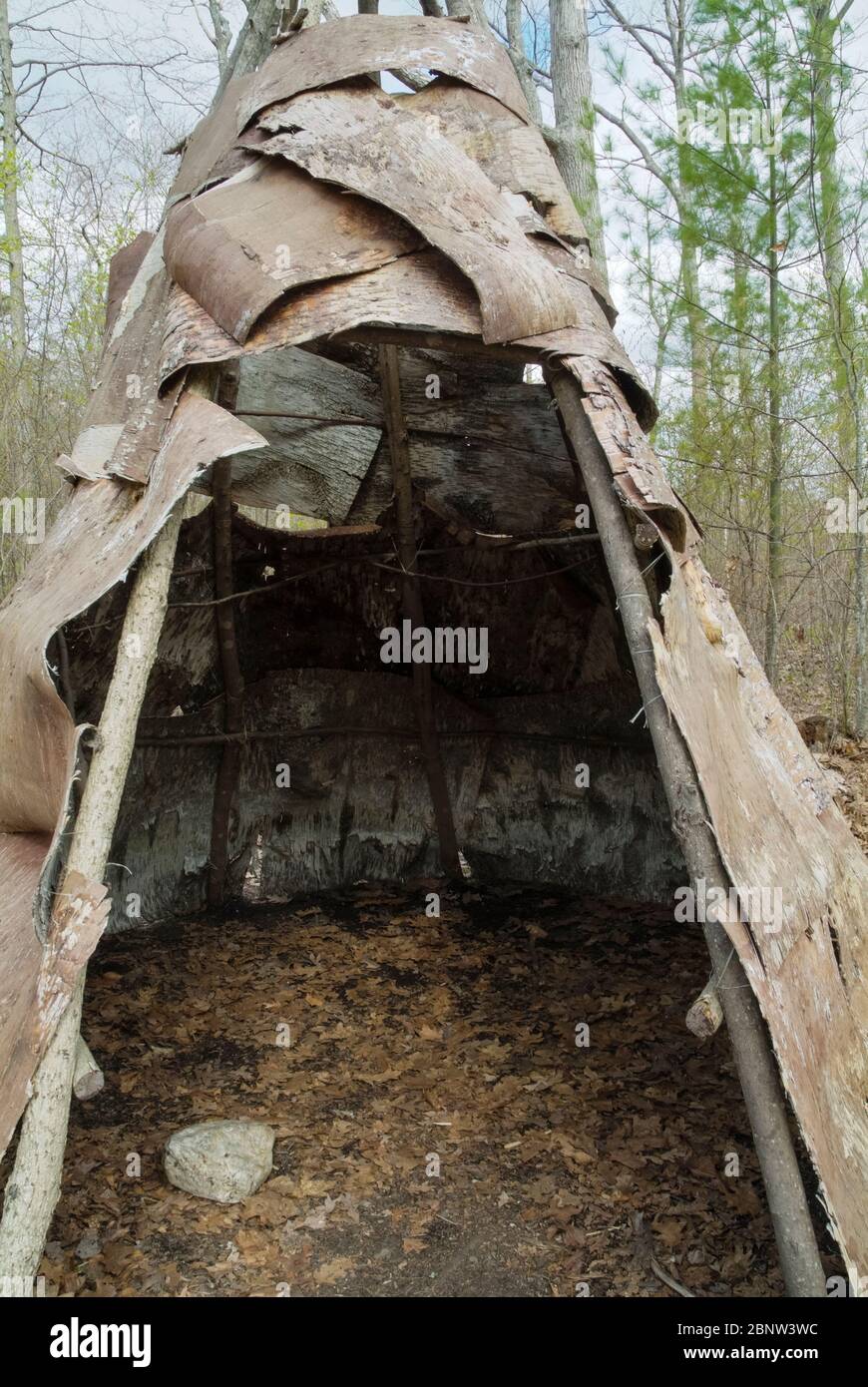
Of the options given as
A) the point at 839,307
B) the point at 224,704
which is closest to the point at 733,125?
the point at 839,307

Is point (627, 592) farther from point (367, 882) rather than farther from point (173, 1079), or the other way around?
point (367, 882)

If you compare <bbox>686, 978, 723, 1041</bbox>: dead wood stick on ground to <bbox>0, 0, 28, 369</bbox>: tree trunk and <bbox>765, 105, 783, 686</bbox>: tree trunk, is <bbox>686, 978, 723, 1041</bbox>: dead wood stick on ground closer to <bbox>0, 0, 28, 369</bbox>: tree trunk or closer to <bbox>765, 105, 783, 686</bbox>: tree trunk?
<bbox>765, 105, 783, 686</bbox>: tree trunk

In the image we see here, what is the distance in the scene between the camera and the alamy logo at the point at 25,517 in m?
9.26

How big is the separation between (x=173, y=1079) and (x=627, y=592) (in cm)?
327

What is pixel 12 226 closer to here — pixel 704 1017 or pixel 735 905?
pixel 735 905

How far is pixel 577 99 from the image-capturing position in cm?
1038

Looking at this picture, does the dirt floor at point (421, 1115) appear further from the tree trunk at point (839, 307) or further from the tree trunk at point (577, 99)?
the tree trunk at point (577, 99)

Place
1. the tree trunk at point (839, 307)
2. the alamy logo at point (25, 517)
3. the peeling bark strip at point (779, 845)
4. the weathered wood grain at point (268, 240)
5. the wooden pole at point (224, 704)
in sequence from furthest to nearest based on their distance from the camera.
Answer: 1. the alamy logo at point (25, 517)
2. the tree trunk at point (839, 307)
3. the wooden pole at point (224, 704)
4. the weathered wood grain at point (268, 240)
5. the peeling bark strip at point (779, 845)

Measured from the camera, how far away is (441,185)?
4.28 meters

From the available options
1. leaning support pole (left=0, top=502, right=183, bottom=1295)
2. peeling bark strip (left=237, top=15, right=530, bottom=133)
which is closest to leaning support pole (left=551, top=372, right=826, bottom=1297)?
leaning support pole (left=0, top=502, right=183, bottom=1295)

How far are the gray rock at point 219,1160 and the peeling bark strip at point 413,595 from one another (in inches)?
145

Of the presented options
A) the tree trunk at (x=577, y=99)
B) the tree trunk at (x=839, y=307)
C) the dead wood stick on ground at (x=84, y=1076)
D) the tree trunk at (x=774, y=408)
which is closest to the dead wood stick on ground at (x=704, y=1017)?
the dead wood stick on ground at (x=84, y=1076)

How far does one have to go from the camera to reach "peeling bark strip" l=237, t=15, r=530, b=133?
466 centimetres
